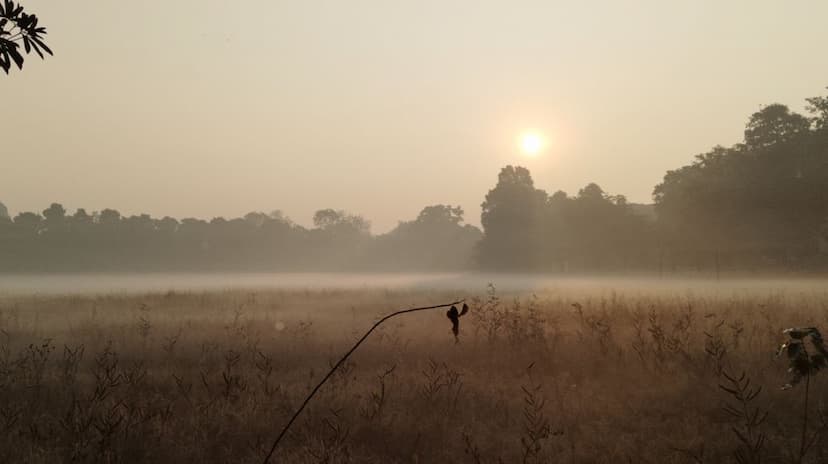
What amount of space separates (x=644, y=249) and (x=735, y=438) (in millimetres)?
51623

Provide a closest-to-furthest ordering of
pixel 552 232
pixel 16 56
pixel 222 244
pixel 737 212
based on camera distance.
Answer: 1. pixel 16 56
2. pixel 737 212
3. pixel 552 232
4. pixel 222 244

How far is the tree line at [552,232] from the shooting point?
38.0 metres

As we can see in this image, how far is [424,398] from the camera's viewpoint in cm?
641

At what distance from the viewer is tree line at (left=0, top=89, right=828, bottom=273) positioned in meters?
38.0

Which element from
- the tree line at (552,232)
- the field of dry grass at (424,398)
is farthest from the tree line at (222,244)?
the field of dry grass at (424,398)

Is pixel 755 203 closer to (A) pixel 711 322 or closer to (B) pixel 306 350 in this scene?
(A) pixel 711 322

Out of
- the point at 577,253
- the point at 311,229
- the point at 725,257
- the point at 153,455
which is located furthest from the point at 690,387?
the point at 311,229

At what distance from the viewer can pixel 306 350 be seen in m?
9.84

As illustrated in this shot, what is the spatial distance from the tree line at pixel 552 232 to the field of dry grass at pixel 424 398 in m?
32.4

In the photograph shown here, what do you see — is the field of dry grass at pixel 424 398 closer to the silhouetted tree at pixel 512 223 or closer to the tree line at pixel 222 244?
the silhouetted tree at pixel 512 223

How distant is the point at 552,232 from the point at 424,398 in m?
57.4

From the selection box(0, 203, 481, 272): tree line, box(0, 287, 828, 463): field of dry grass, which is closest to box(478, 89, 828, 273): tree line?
box(0, 203, 481, 272): tree line

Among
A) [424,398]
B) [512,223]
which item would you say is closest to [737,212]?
[512,223]

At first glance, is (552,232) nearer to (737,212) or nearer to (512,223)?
(512,223)
